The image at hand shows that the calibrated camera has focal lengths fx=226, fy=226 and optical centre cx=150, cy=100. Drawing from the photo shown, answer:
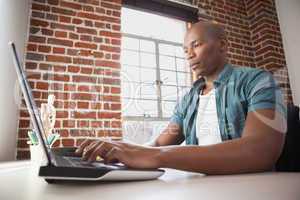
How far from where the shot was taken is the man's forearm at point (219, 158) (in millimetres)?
437

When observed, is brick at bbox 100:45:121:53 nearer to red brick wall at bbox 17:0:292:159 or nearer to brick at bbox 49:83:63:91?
red brick wall at bbox 17:0:292:159

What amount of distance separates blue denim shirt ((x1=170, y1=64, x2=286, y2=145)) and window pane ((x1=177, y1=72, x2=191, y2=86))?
1.31m

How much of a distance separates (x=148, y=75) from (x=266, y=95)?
161cm

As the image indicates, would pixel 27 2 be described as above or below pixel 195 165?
above

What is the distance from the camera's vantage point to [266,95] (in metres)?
0.62

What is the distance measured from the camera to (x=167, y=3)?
7.43 feet

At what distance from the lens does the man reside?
1.46 feet

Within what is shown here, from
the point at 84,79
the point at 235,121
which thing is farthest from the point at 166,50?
the point at 235,121

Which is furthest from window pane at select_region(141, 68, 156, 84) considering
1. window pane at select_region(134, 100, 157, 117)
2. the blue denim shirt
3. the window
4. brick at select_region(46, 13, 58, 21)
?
the blue denim shirt

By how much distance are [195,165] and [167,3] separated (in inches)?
84.0

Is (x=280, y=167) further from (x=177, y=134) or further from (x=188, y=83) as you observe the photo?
(x=188, y=83)

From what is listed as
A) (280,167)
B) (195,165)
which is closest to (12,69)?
(195,165)

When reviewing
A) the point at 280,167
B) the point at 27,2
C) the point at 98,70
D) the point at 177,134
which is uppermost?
the point at 27,2

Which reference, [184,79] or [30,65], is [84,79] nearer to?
[30,65]
